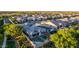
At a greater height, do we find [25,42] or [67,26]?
[67,26]


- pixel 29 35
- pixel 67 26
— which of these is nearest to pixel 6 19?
pixel 29 35

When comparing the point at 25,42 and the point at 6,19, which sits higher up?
the point at 6,19

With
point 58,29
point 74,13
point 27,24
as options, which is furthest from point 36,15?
point 74,13
